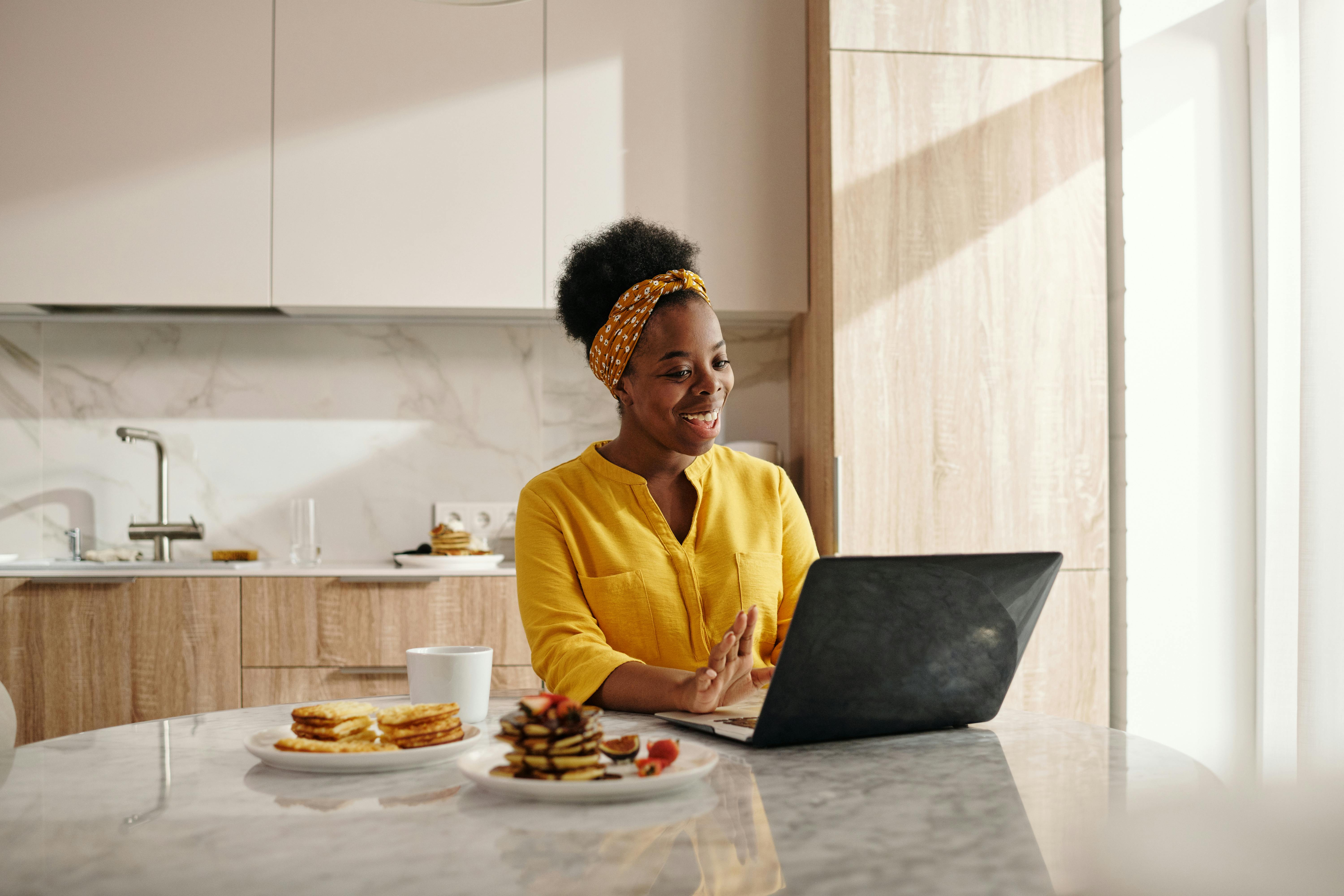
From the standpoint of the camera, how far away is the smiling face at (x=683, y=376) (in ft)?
4.87

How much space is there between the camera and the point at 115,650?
2543 millimetres

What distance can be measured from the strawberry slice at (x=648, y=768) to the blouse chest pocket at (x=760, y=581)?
2.41ft

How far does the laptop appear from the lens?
84 cm

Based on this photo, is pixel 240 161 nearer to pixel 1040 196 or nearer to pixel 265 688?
pixel 265 688

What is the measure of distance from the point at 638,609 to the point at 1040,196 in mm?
1765

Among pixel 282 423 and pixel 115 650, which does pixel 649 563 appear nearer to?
pixel 115 650

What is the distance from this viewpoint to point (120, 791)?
0.77m

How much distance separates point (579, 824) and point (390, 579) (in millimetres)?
2014

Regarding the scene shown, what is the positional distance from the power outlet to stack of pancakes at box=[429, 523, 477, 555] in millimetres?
250

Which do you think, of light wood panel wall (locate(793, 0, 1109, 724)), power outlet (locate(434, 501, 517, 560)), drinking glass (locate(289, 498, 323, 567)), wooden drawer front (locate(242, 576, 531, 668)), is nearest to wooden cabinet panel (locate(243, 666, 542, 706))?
wooden drawer front (locate(242, 576, 531, 668))

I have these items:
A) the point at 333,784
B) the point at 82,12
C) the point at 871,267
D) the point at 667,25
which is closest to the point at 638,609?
the point at 333,784

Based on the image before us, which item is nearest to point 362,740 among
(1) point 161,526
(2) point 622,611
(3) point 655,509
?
(2) point 622,611

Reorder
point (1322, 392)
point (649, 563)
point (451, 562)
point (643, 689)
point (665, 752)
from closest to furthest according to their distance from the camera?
point (665, 752)
point (643, 689)
point (649, 563)
point (1322, 392)
point (451, 562)

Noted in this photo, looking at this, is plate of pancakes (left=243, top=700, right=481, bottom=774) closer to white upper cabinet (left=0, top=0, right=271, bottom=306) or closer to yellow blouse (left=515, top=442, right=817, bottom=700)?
yellow blouse (left=515, top=442, right=817, bottom=700)
